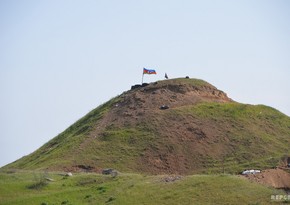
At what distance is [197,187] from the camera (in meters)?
27.0

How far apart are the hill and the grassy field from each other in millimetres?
6095

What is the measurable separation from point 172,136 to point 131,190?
553 inches

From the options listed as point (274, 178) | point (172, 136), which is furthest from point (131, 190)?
point (172, 136)

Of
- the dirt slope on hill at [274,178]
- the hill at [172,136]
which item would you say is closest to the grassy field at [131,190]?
the dirt slope on hill at [274,178]

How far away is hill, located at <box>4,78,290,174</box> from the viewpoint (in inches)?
1496

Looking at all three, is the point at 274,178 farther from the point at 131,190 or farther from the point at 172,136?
the point at 172,136

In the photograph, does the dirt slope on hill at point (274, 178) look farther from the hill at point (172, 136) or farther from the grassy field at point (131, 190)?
the hill at point (172, 136)

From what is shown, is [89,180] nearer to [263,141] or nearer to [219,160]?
[219,160]

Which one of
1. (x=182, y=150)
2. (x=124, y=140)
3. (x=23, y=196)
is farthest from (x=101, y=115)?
(x=23, y=196)

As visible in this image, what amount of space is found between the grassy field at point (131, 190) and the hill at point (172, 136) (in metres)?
6.10

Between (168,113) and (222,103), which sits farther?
(222,103)

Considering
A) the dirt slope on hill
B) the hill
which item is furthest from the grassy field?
the hill

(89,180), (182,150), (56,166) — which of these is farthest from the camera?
(182,150)

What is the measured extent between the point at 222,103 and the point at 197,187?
72.9 feet
